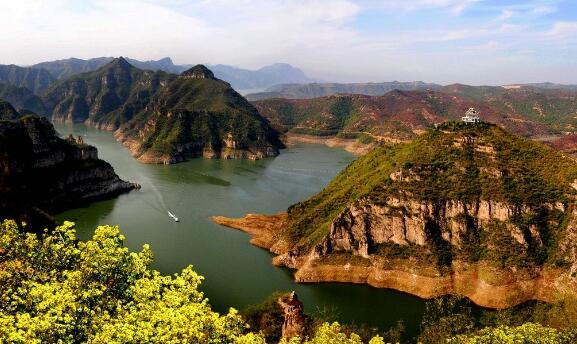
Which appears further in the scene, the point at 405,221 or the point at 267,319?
the point at 405,221

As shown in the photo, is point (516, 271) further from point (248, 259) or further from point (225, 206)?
point (225, 206)

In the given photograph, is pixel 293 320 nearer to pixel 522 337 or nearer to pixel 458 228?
pixel 522 337

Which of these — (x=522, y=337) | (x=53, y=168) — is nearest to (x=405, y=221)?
(x=522, y=337)

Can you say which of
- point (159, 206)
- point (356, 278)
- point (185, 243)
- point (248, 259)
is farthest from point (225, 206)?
point (356, 278)

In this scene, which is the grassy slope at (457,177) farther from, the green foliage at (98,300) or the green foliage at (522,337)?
the green foliage at (98,300)

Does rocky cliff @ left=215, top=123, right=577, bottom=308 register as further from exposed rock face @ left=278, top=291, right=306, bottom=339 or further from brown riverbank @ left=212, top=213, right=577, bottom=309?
exposed rock face @ left=278, top=291, right=306, bottom=339

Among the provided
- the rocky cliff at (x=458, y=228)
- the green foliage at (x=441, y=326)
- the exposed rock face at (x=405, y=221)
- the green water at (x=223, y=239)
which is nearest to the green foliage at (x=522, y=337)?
the green foliage at (x=441, y=326)
